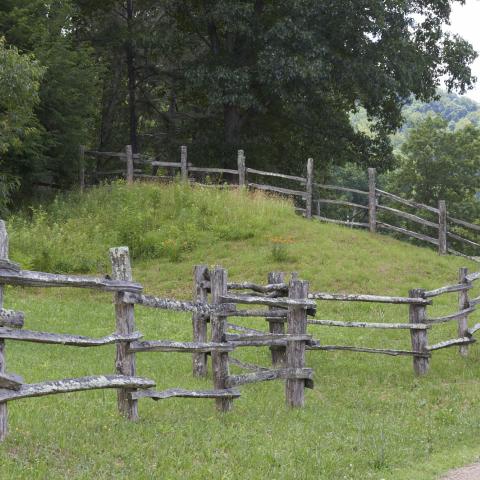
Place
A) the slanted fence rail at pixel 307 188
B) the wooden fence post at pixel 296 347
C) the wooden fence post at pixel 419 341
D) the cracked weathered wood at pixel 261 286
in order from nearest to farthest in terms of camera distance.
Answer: the wooden fence post at pixel 296 347 < the cracked weathered wood at pixel 261 286 < the wooden fence post at pixel 419 341 < the slanted fence rail at pixel 307 188

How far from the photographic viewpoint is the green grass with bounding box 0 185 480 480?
875 centimetres

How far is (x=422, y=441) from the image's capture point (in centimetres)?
1030

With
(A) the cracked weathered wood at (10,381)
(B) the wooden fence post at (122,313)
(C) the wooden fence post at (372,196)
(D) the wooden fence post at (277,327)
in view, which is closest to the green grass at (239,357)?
(A) the cracked weathered wood at (10,381)

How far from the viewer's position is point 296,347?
1198 centimetres

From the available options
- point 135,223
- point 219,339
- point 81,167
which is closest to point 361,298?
point 219,339

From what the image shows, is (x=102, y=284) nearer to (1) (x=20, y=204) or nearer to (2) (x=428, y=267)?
(2) (x=428, y=267)

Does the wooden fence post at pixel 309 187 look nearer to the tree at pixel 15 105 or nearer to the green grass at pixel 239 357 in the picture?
the green grass at pixel 239 357

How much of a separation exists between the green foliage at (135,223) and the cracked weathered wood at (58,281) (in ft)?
44.2

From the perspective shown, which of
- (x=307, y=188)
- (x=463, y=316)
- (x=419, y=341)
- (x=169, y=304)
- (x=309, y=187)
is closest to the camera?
(x=169, y=304)

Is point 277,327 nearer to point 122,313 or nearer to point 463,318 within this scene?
point 463,318

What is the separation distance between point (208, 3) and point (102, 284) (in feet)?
91.8

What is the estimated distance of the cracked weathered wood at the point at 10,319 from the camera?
26.2 feet

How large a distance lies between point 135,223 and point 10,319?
18.0 metres

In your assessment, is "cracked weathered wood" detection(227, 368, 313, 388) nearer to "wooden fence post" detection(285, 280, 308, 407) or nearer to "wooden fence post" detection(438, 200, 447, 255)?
"wooden fence post" detection(285, 280, 308, 407)
